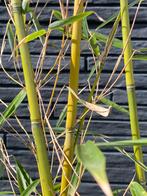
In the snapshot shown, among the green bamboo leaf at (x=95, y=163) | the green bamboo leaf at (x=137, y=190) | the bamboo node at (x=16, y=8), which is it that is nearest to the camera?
the green bamboo leaf at (x=95, y=163)

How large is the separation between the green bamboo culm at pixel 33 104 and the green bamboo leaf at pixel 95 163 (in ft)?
0.50

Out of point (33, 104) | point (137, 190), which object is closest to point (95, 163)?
point (33, 104)

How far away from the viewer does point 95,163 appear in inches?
20.4

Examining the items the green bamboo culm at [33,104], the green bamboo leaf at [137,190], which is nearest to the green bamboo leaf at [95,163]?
the green bamboo culm at [33,104]

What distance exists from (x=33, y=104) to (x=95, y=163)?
228 mm

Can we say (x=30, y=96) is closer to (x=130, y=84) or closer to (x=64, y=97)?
(x=130, y=84)

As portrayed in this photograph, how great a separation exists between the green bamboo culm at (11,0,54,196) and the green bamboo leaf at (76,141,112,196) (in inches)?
6.0

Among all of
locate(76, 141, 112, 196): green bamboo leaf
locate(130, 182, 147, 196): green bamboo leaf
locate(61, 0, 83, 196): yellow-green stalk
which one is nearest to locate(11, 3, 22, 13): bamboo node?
locate(61, 0, 83, 196): yellow-green stalk

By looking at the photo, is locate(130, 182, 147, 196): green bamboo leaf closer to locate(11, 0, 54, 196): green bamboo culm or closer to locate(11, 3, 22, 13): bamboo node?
locate(11, 0, 54, 196): green bamboo culm

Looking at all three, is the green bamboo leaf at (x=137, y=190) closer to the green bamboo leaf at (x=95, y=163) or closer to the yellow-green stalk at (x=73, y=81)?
the yellow-green stalk at (x=73, y=81)

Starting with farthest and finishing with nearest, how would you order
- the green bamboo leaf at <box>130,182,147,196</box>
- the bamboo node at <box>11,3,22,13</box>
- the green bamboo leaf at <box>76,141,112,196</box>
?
the green bamboo leaf at <box>130,182,147,196</box>, the bamboo node at <box>11,3,22,13</box>, the green bamboo leaf at <box>76,141,112,196</box>

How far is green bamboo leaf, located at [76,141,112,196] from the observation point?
483 millimetres

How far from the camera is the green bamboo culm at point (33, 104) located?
0.71 meters

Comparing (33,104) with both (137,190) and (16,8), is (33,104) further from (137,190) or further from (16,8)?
(137,190)
